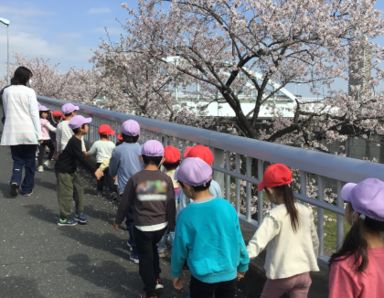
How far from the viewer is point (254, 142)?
386cm

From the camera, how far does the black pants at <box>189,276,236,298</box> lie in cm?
295

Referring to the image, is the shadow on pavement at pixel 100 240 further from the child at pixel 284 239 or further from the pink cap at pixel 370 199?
the pink cap at pixel 370 199

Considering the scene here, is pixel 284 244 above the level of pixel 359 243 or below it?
below

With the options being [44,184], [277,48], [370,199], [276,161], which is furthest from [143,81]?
[370,199]

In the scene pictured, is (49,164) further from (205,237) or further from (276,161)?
(205,237)

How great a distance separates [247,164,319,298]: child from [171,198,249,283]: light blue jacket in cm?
13

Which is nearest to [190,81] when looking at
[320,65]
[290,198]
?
[320,65]

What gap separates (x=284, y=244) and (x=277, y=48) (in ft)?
34.5

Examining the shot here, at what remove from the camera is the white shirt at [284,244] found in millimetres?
2900

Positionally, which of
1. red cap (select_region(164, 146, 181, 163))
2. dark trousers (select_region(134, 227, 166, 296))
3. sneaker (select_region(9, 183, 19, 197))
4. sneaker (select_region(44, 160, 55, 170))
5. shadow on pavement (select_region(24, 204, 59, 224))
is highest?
red cap (select_region(164, 146, 181, 163))

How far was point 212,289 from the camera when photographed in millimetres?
2961

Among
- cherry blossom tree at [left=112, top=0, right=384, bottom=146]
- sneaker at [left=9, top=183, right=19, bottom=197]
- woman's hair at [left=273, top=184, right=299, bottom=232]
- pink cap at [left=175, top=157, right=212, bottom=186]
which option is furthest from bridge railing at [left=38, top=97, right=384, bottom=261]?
cherry blossom tree at [left=112, top=0, right=384, bottom=146]

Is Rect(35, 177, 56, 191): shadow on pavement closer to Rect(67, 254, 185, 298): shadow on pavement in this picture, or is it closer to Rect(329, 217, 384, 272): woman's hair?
Rect(67, 254, 185, 298): shadow on pavement

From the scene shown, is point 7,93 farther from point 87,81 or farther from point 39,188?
point 87,81
